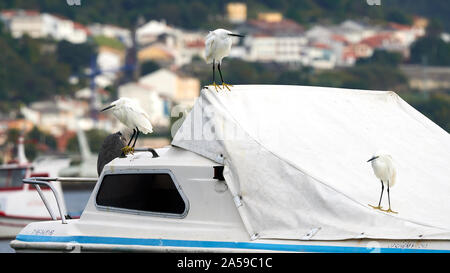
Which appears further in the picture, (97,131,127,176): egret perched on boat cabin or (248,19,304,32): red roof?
(248,19,304,32): red roof

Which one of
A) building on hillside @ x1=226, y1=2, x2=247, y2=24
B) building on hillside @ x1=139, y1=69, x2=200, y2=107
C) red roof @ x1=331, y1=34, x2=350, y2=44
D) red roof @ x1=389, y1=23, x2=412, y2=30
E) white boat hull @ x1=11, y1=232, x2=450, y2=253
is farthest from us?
red roof @ x1=389, y1=23, x2=412, y2=30

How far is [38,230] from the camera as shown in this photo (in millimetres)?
9578

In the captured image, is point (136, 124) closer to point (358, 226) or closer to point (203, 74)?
point (358, 226)

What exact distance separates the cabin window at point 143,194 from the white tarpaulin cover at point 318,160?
36cm

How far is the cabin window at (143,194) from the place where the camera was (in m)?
8.97

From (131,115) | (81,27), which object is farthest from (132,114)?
(81,27)

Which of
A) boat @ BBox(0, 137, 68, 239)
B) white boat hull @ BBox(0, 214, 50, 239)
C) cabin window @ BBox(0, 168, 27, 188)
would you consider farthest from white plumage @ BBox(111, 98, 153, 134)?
cabin window @ BBox(0, 168, 27, 188)

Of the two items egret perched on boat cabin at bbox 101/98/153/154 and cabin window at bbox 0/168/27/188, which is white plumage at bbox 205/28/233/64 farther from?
cabin window at bbox 0/168/27/188

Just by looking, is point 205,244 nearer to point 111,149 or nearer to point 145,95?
point 111,149

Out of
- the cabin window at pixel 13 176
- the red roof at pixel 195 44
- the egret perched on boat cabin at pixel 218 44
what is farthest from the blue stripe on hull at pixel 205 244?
the red roof at pixel 195 44

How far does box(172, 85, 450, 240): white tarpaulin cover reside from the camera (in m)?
8.35

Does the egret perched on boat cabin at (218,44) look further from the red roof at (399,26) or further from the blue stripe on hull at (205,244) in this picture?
the red roof at (399,26)

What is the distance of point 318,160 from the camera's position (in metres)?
8.82
